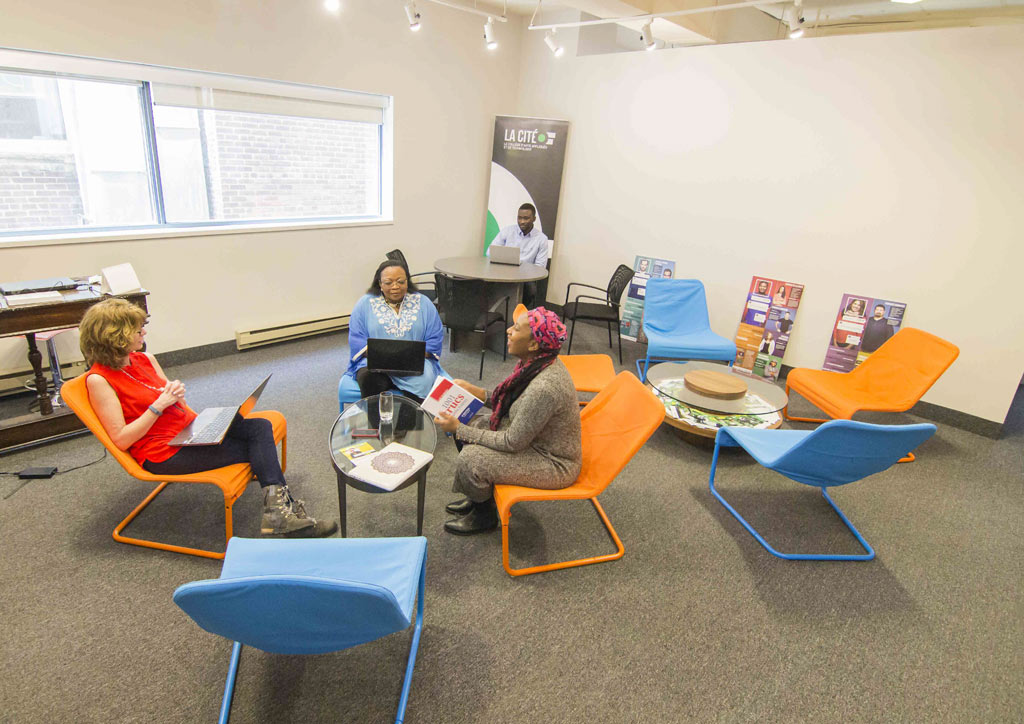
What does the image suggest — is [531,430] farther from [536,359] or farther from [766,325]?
[766,325]

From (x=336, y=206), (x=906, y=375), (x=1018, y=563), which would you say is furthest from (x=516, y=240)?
(x=1018, y=563)

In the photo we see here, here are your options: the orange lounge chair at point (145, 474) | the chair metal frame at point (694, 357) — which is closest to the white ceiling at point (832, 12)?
the chair metal frame at point (694, 357)

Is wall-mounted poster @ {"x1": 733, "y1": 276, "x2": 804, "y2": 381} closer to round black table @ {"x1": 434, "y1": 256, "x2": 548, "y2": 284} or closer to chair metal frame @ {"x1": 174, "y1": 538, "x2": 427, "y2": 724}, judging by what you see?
round black table @ {"x1": 434, "y1": 256, "x2": 548, "y2": 284}

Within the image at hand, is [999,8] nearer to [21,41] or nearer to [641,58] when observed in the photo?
[641,58]

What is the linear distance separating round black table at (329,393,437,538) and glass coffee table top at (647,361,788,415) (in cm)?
175

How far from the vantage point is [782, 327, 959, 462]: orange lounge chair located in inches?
146

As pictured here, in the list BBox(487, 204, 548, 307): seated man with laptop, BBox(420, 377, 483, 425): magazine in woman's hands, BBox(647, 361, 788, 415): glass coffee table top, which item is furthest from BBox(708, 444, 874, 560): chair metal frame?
BBox(487, 204, 548, 307): seated man with laptop

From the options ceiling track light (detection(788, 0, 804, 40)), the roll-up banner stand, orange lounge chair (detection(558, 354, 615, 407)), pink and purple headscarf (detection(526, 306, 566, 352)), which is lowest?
→ orange lounge chair (detection(558, 354, 615, 407))

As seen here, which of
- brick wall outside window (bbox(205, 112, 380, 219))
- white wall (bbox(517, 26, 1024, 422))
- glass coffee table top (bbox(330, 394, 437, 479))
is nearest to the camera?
glass coffee table top (bbox(330, 394, 437, 479))

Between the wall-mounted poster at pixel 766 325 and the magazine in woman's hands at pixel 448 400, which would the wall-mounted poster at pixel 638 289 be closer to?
the wall-mounted poster at pixel 766 325

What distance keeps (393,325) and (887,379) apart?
344cm

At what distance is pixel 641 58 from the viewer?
5.58m

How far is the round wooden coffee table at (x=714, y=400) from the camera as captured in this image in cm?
360

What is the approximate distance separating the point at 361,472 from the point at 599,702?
1.24 m
